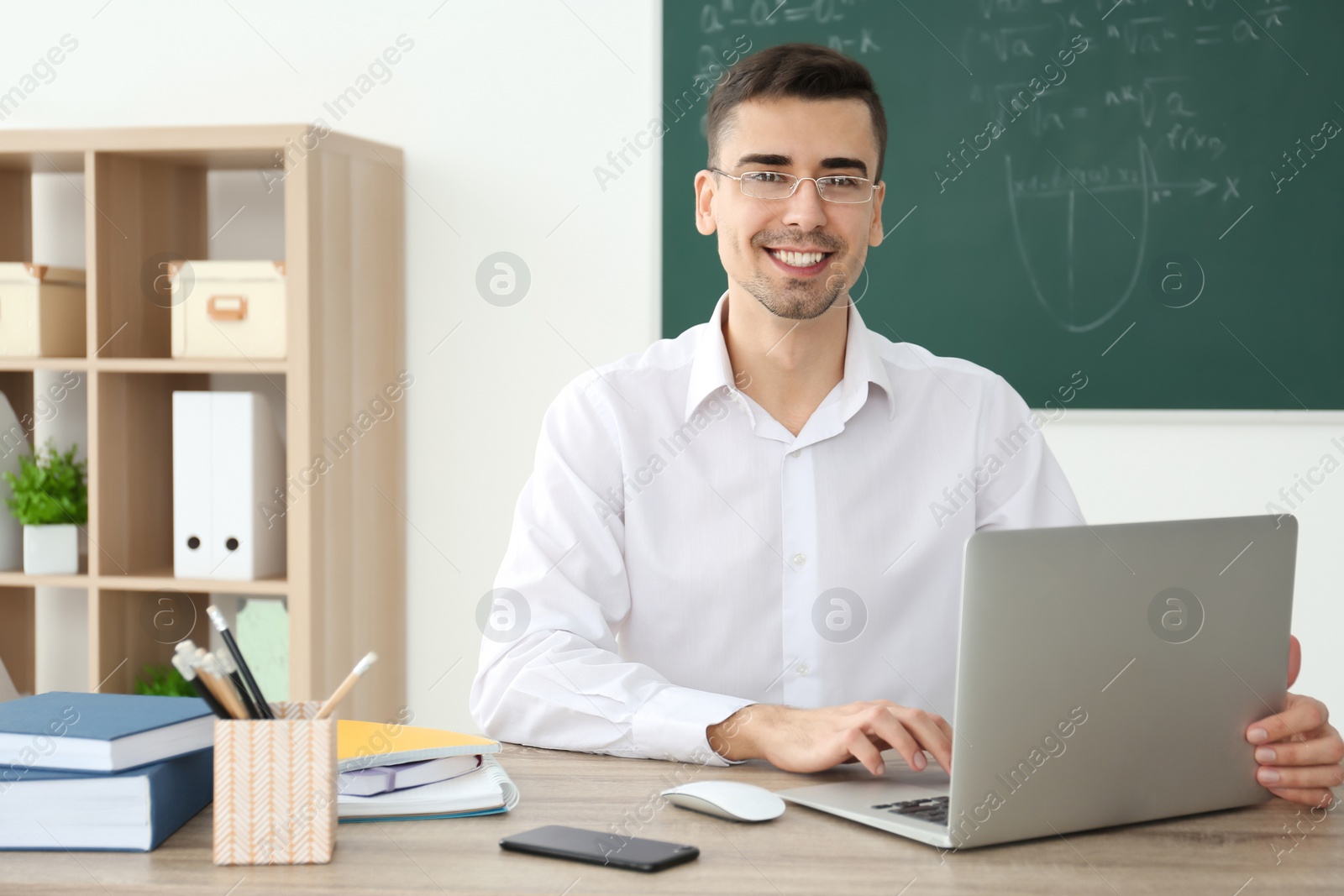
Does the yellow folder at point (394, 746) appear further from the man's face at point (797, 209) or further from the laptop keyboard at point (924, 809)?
the man's face at point (797, 209)

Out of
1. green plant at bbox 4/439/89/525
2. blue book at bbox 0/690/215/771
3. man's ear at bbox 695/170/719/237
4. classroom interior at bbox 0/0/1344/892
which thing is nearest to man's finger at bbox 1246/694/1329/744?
blue book at bbox 0/690/215/771

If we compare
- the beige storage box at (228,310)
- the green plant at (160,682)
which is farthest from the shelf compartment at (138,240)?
the green plant at (160,682)

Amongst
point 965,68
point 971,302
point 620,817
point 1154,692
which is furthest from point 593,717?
point 965,68

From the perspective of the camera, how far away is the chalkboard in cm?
246

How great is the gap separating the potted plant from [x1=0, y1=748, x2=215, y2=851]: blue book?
72.2 inches

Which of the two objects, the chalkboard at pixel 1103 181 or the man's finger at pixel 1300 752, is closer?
the man's finger at pixel 1300 752

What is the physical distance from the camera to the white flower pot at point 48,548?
2627 millimetres

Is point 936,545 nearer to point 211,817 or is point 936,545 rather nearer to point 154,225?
point 211,817

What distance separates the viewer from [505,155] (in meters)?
2.74

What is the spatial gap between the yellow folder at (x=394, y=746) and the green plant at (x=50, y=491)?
5.71 ft

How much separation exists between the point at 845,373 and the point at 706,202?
0.35 meters

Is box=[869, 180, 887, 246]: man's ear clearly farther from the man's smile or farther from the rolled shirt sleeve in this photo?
the rolled shirt sleeve

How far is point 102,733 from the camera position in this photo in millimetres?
973

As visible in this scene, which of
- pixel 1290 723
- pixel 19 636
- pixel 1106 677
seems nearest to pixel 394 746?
pixel 1106 677
